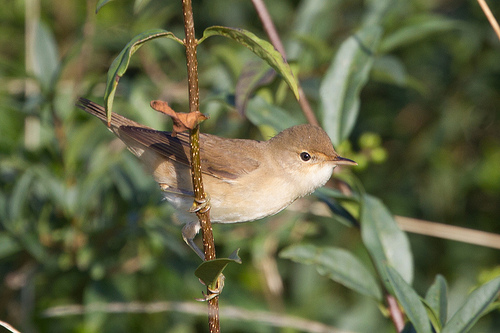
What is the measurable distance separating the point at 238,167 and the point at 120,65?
54.6 inches

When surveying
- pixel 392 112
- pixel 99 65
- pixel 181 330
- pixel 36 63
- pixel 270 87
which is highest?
pixel 99 65

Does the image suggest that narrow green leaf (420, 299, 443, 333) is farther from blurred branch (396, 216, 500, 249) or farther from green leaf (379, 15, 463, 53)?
green leaf (379, 15, 463, 53)

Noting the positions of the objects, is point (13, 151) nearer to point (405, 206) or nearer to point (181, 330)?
point (181, 330)

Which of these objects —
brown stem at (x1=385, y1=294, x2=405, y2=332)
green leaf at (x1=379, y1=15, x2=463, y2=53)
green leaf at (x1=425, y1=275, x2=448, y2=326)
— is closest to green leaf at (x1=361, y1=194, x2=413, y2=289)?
brown stem at (x1=385, y1=294, x2=405, y2=332)

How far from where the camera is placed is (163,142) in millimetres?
3129

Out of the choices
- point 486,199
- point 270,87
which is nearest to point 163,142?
point 270,87

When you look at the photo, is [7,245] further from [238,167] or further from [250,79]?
[250,79]

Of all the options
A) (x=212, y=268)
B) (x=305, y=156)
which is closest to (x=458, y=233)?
(x=305, y=156)

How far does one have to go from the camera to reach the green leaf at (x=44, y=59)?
3621mm

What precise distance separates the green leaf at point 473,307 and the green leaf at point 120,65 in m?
1.40

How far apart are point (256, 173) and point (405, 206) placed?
2168 mm

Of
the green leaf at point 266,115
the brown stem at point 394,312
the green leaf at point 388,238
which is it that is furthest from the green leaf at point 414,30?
the brown stem at point 394,312

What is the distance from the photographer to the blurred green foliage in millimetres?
3490

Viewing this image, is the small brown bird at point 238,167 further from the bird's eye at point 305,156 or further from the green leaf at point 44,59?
the green leaf at point 44,59
